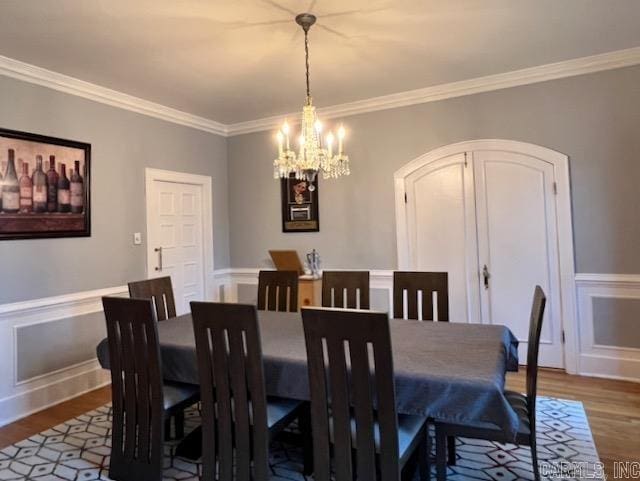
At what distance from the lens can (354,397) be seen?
5.55 ft

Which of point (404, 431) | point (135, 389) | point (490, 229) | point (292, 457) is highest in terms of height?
point (490, 229)

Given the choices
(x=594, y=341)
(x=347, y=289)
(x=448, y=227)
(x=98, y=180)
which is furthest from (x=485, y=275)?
(x=98, y=180)

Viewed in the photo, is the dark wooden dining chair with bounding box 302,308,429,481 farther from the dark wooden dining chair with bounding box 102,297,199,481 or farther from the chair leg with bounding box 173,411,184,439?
the chair leg with bounding box 173,411,184,439

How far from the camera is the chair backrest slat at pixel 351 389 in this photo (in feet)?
5.30

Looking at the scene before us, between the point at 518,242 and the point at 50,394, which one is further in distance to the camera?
the point at 518,242

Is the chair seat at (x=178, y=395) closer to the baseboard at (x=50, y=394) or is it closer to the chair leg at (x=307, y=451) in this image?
the chair leg at (x=307, y=451)

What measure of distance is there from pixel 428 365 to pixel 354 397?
37cm

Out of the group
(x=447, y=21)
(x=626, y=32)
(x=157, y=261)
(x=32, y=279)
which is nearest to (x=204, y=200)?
(x=157, y=261)

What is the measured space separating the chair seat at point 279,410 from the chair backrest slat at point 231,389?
0.09m

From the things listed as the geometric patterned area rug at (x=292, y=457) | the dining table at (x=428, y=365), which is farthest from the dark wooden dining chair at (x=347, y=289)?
the geometric patterned area rug at (x=292, y=457)

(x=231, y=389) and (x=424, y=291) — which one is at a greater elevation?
(x=424, y=291)

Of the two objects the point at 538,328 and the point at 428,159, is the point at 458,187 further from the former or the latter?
the point at 538,328

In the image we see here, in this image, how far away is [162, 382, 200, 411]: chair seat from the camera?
86.4 inches

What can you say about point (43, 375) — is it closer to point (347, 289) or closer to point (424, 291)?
point (347, 289)
